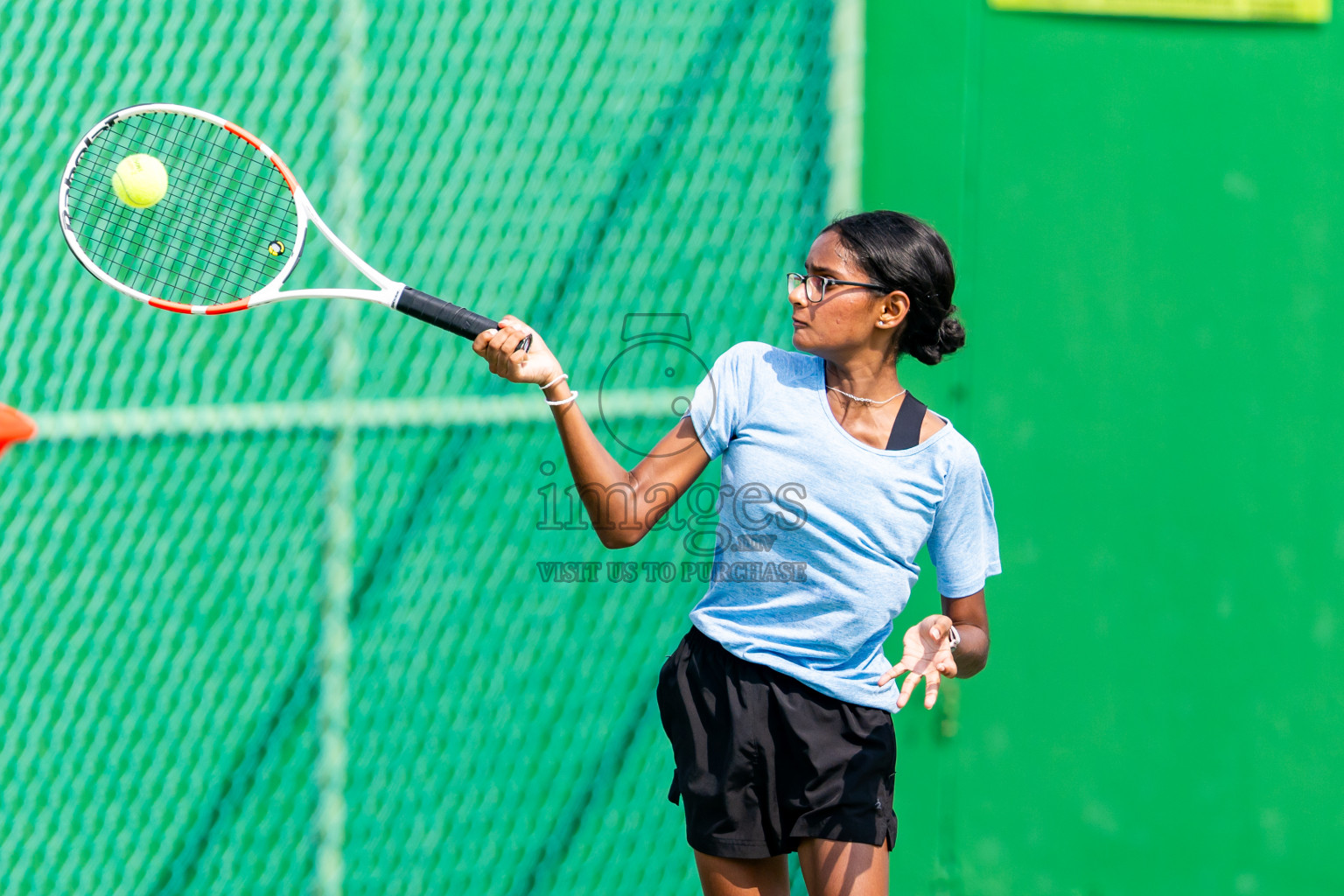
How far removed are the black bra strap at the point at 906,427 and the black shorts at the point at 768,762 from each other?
467mm

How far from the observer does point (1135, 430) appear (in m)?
3.57

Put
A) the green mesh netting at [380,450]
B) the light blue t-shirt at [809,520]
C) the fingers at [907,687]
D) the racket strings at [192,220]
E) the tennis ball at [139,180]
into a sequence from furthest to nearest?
1. the green mesh netting at [380,450]
2. the racket strings at [192,220]
3. the tennis ball at [139,180]
4. the light blue t-shirt at [809,520]
5. the fingers at [907,687]

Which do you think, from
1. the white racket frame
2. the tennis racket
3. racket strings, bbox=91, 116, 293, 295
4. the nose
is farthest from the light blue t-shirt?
racket strings, bbox=91, 116, 293, 295

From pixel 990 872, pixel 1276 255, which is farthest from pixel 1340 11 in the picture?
pixel 990 872

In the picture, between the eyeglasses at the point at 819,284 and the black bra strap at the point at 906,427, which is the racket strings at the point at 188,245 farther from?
the black bra strap at the point at 906,427

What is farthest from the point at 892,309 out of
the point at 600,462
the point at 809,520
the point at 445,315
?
the point at 445,315

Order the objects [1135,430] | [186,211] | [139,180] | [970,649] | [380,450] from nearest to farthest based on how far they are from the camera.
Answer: [970,649], [139,180], [186,211], [380,450], [1135,430]

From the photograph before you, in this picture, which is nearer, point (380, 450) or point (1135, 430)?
point (380, 450)

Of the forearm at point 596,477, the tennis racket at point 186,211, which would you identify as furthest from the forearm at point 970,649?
the tennis racket at point 186,211

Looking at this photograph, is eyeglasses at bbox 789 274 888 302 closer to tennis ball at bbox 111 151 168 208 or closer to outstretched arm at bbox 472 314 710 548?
outstretched arm at bbox 472 314 710 548

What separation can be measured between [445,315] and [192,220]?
0.96 m

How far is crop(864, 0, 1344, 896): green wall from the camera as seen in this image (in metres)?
Result: 3.47

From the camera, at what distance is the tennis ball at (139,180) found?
100 inches

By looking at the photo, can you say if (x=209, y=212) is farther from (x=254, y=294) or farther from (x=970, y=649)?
(x=970, y=649)
